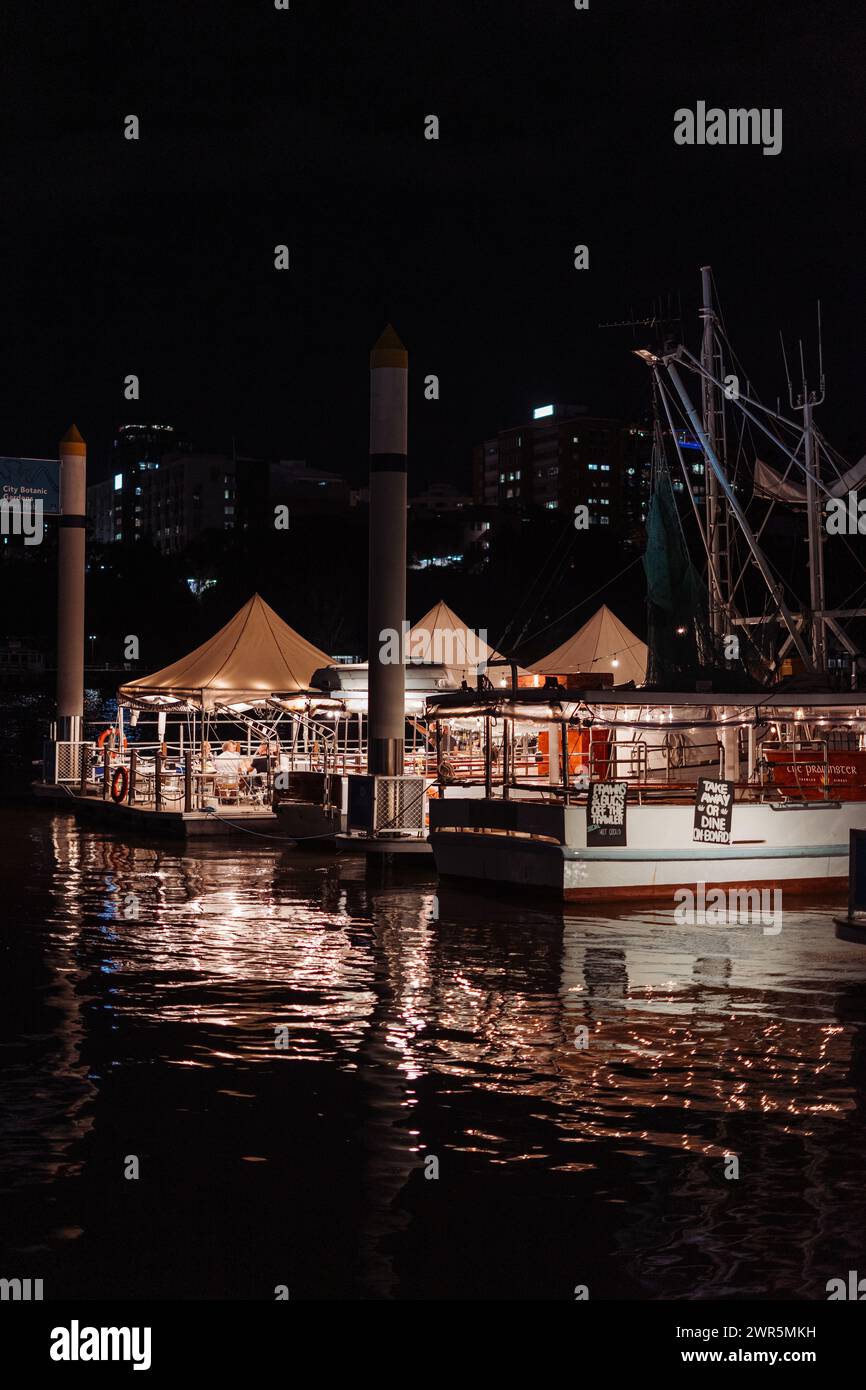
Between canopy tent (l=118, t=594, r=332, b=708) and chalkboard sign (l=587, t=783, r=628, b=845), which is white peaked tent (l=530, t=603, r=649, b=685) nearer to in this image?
canopy tent (l=118, t=594, r=332, b=708)

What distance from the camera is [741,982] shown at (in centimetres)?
1803

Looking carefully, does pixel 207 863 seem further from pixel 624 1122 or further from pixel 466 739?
pixel 624 1122

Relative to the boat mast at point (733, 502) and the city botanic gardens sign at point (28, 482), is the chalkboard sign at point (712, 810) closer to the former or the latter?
the boat mast at point (733, 502)

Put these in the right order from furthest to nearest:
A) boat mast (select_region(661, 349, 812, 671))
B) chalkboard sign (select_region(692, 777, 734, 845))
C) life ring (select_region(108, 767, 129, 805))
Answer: life ring (select_region(108, 767, 129, 805))
boat mast (select_region(661, 349, 812, 671))
chalkboard sign (select_region(692, 777, 734, 845))

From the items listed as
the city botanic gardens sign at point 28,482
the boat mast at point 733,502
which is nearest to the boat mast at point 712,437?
the boat mast at point 733,502

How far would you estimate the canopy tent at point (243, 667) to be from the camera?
132ft

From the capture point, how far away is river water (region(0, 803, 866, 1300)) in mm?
8961

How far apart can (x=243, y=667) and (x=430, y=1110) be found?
95.6 ft

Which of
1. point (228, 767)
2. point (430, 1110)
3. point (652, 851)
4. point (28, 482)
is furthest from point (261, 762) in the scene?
point (28, 482)

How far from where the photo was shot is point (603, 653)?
1924 inches

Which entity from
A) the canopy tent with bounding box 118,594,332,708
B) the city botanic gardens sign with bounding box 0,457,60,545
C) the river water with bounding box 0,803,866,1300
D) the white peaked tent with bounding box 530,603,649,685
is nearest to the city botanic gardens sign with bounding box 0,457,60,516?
the city botanic gardens sign with bounding box 0,457,60,545

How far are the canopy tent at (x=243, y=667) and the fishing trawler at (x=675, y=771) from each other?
742cm

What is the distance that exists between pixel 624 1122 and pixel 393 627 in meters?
19.3

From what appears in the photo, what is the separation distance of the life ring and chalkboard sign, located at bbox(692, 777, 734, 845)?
64.5 feet
